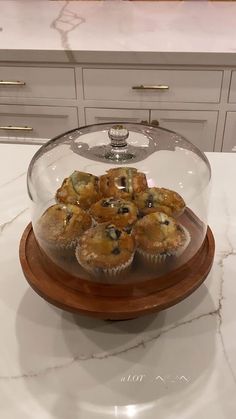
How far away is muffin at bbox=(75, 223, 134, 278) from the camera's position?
1.95 feet

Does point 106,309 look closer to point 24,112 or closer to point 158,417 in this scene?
point 158,417

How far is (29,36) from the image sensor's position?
173 centimetres

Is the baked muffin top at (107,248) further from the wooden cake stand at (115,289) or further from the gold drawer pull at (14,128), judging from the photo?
the gold drawer pull at (14,128)

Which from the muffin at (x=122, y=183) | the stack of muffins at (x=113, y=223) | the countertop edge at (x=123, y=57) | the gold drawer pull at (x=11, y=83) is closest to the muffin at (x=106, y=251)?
the stack of muffins at (x=113, y=223)

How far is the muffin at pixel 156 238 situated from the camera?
617mm

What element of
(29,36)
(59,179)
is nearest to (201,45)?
(29,36)

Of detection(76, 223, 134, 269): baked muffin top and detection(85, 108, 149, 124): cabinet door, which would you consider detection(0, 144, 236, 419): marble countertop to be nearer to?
detection(76, 223, 134, 269): baked muffin top

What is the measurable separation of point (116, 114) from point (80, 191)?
1.08m

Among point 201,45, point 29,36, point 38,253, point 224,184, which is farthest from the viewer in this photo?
point 29,36

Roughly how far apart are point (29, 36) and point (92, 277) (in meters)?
1.38

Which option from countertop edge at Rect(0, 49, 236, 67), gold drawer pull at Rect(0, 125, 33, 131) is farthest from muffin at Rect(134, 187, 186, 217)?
gold drawer pull at Rect(0, 125, 33, 131)

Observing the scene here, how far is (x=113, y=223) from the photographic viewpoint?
64 centimetres

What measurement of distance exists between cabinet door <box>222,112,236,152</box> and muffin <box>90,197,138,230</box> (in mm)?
1135

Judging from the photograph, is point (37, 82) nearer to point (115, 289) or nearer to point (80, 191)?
point (80, 191)
